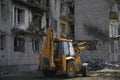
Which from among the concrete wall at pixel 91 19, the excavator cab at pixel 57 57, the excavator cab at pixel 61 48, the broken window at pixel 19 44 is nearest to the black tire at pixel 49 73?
the excavator cab at pixel 57 57

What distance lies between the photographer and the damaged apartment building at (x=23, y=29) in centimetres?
3328

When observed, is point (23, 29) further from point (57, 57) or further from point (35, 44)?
point (57, 57)

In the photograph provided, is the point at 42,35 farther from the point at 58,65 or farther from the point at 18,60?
the point at 58,65

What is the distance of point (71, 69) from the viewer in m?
25.6

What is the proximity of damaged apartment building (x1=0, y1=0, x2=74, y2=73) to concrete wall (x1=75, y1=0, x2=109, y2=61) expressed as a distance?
23.2ft

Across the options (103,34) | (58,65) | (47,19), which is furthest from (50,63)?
(103,34)

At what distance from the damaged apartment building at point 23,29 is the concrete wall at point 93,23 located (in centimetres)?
707

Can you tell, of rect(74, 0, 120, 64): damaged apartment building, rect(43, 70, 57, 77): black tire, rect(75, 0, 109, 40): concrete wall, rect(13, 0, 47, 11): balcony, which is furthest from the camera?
rect(75, 0, 109, 40): concrete wall

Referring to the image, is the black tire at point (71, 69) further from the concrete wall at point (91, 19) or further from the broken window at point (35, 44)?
the concrete wall at point (91, 19)

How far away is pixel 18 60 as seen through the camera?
35469mm

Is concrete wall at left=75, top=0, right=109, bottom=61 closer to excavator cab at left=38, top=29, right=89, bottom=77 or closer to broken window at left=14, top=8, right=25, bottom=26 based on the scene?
broken window at left=14, top=8, right=25, bottom=26

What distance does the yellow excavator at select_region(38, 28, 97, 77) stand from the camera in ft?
80.2

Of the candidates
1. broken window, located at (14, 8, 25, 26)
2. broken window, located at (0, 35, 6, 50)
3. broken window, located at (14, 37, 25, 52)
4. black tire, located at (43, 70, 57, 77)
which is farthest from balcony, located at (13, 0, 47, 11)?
black tire, located at (43, 70, 57, 77)

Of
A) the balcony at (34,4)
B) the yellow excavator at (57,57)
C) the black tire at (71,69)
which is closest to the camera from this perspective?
the yellow excavator at (57,57)
